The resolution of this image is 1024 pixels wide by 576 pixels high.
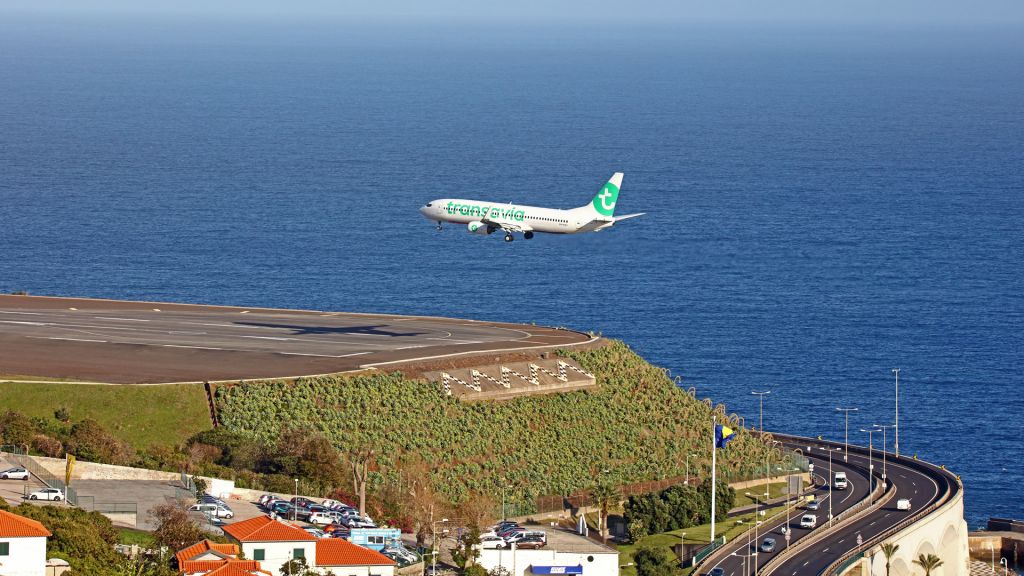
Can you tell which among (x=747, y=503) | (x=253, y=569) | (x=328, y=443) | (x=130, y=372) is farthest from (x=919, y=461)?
(x=253, y=569)

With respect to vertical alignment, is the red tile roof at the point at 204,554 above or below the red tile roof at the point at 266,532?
below

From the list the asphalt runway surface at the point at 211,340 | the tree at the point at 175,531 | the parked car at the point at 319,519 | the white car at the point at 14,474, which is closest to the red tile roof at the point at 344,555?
the tree at the point at 175,531

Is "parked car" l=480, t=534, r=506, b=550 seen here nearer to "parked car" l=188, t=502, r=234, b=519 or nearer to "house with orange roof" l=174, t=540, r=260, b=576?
"parked car" l=188, t=502, r=234, b=519

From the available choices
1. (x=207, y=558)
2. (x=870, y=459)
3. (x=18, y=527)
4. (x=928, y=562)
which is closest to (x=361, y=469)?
(x=207, y=558)

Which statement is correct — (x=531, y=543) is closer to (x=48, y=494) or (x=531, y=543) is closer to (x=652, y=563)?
(x=652, y=563)

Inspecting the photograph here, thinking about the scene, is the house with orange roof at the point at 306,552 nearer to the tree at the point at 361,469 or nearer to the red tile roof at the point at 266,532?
the red tile roof at the point at 266,532

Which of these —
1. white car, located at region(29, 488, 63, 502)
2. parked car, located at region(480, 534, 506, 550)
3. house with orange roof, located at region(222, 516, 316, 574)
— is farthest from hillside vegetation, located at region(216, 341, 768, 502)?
house with orange roof, located at region(222, 516, 316, 574)
